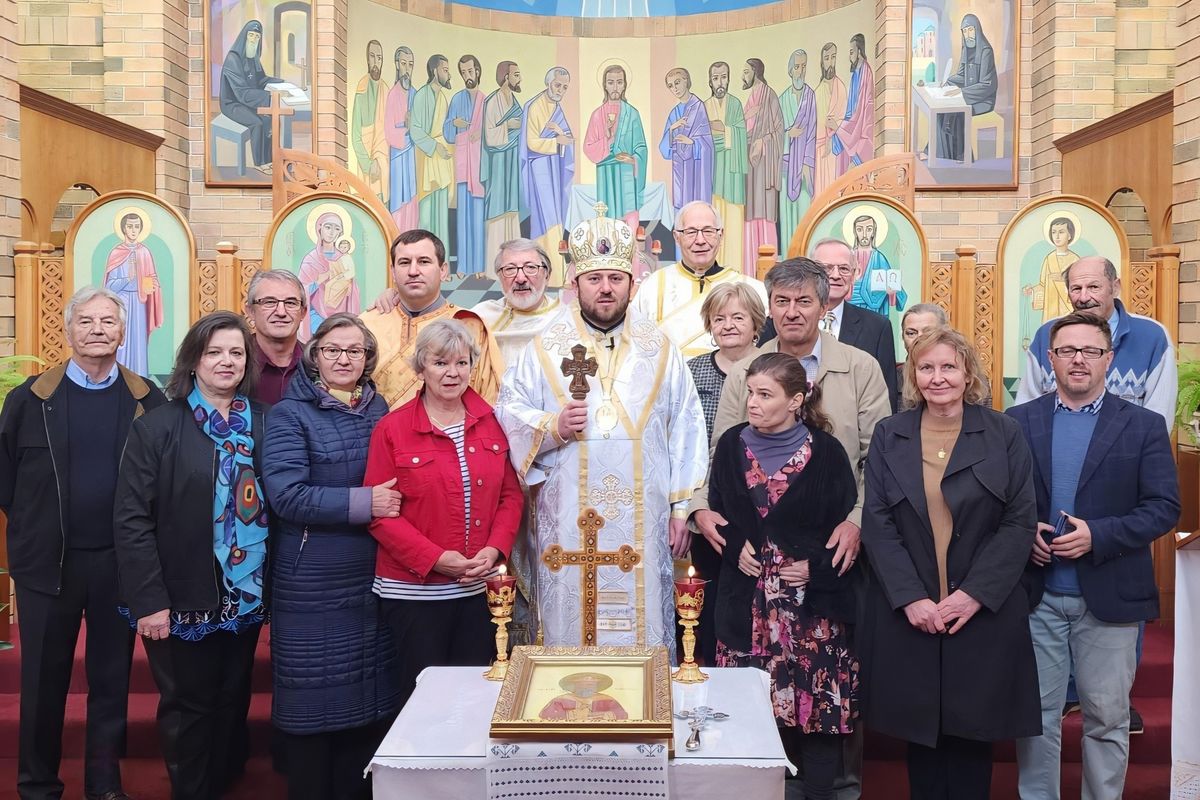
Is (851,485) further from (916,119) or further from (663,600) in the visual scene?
(916,119)

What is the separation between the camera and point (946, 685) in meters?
3.34

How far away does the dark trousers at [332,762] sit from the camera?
354 cm

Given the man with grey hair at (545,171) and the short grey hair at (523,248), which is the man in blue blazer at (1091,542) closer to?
the short grey hair at (523,248)

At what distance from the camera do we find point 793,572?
344cm

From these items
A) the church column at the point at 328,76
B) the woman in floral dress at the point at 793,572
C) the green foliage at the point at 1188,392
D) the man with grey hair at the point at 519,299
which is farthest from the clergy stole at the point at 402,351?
the church column at the point at 328,76

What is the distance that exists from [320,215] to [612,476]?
369 cm

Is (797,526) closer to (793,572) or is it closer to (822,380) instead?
(793,572)

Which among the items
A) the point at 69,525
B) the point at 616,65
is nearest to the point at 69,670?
the point at 69,525

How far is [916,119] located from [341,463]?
7.95 m

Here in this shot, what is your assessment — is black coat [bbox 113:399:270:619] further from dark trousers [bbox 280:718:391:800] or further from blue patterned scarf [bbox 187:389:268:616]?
dark trousers [bbox 280:718:391:800]

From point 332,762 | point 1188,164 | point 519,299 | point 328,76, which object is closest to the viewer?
point 332,762

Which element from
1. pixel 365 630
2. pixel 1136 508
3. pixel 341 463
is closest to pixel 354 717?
pixel 365 630

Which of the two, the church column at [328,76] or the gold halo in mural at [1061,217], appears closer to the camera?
the gold halo in mural at [1061,217]

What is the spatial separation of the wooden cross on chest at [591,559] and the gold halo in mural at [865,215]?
3.56 metres
